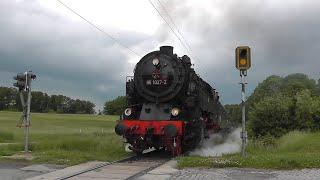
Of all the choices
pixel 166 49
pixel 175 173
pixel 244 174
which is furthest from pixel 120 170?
pixel 166 49

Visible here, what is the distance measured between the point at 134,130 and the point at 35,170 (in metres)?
5.38

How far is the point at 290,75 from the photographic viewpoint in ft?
397

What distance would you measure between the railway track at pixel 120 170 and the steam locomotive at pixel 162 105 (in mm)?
901

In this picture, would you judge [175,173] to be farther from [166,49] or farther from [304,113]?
[304,113]

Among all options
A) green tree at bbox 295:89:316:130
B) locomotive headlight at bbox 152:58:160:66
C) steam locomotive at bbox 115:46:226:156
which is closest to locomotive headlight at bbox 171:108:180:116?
steam locomotive at bbox 115:46:226:156

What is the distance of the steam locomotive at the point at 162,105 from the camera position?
19125mm

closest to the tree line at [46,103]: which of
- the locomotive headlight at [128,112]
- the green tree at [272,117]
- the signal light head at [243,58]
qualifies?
the green tree at [272,117]

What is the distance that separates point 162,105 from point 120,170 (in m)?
5.68

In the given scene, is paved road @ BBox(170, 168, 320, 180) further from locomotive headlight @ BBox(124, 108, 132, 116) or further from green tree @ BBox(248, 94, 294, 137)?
green tree @ BBox(248, 94, 294, 137)

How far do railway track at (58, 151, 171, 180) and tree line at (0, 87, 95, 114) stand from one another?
384 ft

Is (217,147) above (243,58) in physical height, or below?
below

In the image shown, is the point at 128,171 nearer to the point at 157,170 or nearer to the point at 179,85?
the point at 157,170

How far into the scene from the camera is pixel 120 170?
1505 cm

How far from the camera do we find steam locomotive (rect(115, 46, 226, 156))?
753 inches
